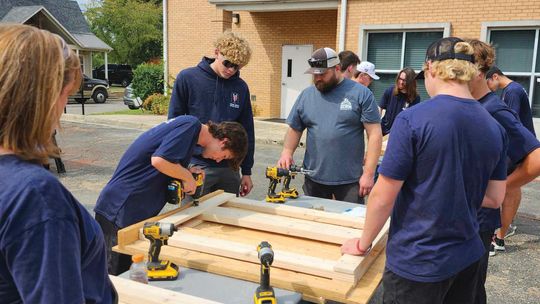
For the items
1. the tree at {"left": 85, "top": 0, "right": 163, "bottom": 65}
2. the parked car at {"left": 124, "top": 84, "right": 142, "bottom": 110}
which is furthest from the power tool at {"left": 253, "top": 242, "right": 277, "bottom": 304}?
the tree at {"left": 85, "top": 0, "right": 163, "bottom": 65}

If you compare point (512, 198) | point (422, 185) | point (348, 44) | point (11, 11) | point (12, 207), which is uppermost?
point (11, 11)

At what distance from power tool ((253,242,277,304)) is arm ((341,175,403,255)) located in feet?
1.67

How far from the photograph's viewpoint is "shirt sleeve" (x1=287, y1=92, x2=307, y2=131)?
3988 millimetres

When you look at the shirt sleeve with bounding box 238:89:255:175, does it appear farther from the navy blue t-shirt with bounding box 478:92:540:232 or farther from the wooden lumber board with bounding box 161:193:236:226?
the navy blue t-shirt with bounding box 478:92:540:232

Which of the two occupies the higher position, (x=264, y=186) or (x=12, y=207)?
(x=12, y=207)

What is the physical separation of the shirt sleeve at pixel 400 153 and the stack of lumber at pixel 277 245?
49cm

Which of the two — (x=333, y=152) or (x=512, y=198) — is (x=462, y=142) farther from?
(x=512, y=198)

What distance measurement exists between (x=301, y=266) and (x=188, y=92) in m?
2.06

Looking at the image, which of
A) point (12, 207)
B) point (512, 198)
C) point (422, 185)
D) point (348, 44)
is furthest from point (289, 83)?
point (12, 207)

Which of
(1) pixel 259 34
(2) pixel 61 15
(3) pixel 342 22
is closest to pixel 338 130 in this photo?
(3) pixel 342 22

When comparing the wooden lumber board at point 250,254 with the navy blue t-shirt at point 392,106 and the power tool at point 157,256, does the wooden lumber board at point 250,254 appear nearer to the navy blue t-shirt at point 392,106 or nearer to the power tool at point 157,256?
the power tool at point 157,256

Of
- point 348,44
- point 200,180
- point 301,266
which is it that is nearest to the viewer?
point 301,266

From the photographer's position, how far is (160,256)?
240cm

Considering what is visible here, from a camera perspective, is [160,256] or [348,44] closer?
[160,256]
